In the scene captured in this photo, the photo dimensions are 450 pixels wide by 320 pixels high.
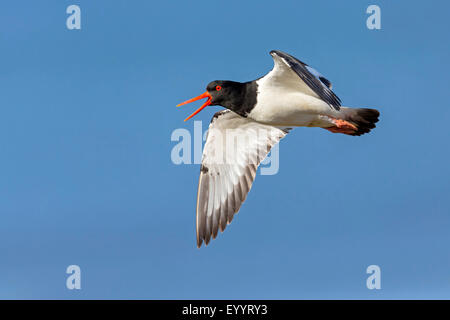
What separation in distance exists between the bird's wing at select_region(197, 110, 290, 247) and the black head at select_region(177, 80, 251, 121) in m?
1.00

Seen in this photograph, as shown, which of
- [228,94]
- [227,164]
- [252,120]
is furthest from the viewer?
[227,164]

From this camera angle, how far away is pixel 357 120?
41.1 feet

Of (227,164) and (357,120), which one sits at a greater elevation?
(357,120)

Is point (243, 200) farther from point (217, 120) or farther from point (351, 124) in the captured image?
point (351, 124)

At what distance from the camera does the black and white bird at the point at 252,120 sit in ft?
39.0

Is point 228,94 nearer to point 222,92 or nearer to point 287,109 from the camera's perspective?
point 222,92

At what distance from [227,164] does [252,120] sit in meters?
1.31

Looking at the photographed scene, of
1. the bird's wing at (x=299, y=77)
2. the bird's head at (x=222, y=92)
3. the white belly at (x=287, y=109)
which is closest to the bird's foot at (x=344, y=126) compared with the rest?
the white belly at (x=287, y=109)

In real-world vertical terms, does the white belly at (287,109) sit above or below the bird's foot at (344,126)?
above

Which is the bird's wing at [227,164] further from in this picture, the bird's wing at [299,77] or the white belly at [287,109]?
the bird's wing at [299,77]

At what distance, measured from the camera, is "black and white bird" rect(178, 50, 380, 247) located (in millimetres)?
11875

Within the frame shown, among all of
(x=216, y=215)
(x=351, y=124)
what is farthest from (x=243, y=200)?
(x=351, y=124)


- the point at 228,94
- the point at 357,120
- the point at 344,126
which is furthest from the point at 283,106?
the point at 357,120

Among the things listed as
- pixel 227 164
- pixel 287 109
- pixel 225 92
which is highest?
pixel 225 92
